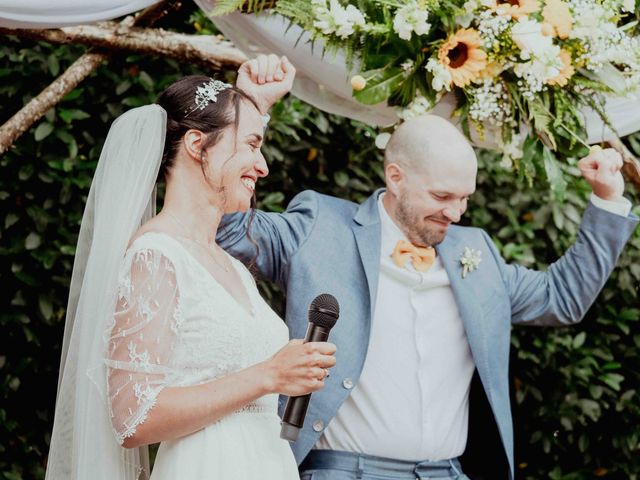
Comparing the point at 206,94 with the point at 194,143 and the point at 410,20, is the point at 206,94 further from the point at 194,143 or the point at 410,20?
the point at 410,20

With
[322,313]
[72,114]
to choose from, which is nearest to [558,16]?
[322,313]

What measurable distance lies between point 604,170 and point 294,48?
42.6 inches

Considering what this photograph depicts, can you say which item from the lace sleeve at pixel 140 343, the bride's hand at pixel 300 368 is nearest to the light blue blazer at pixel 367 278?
the lace sleeve at pixel 140 343

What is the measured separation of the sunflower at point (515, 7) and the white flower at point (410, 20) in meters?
0.22

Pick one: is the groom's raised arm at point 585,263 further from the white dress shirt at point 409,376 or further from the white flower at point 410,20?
the white flower at point 410,20

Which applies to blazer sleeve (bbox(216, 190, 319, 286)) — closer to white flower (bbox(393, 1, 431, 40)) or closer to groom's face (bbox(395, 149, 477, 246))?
groom's face (bbox(395, 149, 477, 246))

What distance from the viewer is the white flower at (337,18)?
9.98 feet

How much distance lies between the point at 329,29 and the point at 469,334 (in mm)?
1048

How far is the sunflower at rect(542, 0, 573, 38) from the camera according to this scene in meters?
3.15

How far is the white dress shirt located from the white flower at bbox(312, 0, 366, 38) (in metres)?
0.70

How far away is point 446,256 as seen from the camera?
11.4 feet

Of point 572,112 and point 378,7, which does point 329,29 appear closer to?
point 378,7

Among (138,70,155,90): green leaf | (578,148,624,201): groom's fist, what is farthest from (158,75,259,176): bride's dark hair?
(138,70,155,90): green leaf

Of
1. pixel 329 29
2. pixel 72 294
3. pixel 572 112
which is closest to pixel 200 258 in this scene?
pixel 72 294
